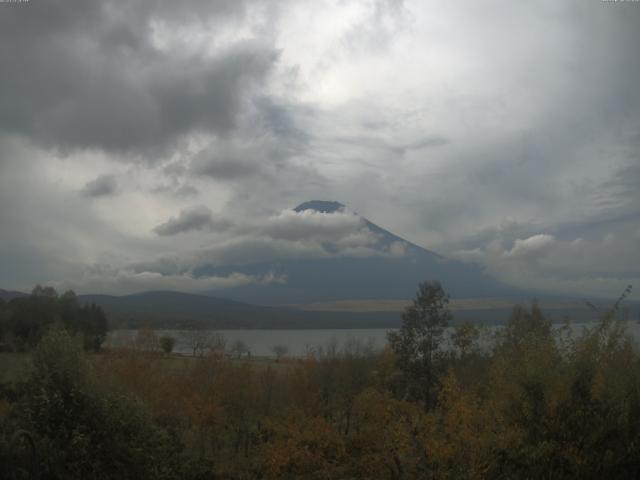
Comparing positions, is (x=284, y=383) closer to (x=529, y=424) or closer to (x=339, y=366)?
(x=339, y=366)

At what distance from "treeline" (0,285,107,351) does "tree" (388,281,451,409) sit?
2870cm

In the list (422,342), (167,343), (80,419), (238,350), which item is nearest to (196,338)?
(238,350)

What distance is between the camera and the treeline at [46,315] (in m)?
58.3

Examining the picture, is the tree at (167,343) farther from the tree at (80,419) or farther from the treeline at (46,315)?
the tree at (80,419)

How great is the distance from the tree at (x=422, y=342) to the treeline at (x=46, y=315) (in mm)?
28704

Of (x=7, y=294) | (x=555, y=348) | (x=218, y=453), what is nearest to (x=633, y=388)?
(x=555, y=348)

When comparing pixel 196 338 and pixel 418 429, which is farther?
pixel 196 338

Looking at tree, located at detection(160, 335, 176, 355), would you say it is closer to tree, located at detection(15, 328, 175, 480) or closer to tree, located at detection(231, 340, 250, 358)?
tree, located at detection(231, 340, 250, 358)

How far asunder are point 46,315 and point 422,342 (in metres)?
43.4

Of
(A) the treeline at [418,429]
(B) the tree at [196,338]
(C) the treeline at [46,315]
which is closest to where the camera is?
(A) the treeline at [418,429]

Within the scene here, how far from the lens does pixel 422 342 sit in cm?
3994

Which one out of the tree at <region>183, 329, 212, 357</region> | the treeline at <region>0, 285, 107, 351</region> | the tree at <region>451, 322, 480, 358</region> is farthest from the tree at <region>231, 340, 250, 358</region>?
the tree at <region>451, 322, 480, 358</region>

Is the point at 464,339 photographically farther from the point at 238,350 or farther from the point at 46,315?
the point at 46,315

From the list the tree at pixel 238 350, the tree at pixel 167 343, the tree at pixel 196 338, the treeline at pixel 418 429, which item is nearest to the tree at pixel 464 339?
the tree at pixel 238 350
